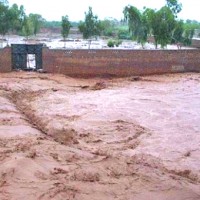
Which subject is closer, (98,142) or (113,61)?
(98,142)

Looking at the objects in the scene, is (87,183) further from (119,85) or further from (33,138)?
(119,85)

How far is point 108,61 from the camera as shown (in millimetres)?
22656

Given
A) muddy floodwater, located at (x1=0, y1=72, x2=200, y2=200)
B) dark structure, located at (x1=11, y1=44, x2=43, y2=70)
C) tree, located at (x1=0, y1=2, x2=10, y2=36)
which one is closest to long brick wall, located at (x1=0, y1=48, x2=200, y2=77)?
dark structure, located at (x1=11, y1=44, x2=43, y2=70)

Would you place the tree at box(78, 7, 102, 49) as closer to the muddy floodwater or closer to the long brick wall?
the long brick wall

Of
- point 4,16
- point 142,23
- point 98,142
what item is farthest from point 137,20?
point 98,142

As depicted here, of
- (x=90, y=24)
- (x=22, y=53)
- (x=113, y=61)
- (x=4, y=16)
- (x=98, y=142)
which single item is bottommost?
(x=98, y=142)

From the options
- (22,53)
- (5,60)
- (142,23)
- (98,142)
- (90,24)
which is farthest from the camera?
(90,24)

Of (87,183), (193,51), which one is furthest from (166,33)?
(87,183)

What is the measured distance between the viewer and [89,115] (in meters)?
13.6

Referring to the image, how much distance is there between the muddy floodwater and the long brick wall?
3281 millimetres

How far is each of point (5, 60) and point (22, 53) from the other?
40.3 inches

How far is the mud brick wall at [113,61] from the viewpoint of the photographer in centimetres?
2233

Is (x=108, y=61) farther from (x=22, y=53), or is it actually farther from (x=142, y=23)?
(x=142, y=23)

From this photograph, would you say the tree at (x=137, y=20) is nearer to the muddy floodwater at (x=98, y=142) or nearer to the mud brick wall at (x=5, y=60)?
the mud brick wall at (x=5, y=60)
